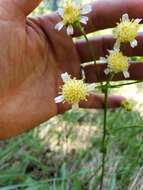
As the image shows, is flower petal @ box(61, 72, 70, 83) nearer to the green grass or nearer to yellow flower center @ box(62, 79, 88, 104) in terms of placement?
yellow flower center @ box(62, 79, 88, 104)

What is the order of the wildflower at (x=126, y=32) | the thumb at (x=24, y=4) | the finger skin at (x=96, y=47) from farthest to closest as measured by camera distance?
the finger skin at (x=96, y=47)
the thumb at (x=24, y=4)
the wildflower at (x=126, y=32)

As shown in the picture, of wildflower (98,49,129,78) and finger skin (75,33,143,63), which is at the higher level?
finger skin (75,33,143,63)

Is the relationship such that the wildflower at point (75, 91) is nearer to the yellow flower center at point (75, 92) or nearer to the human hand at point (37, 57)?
the yellow flower center at point (75, 92)

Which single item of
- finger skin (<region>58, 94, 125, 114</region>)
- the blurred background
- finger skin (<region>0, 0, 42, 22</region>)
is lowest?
the blurred background

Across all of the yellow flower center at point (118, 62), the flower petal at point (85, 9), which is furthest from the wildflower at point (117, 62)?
the flower petal at point (85, 9)

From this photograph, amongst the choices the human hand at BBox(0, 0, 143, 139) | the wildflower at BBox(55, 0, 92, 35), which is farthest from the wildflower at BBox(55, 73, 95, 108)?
the human hand at BBox(0, 0, 143, 139)

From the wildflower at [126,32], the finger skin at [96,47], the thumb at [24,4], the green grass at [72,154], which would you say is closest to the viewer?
the wildflower at [126,32]
